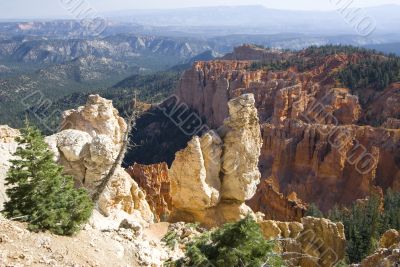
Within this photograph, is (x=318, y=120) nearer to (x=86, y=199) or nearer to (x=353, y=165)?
(x=353, y=165)

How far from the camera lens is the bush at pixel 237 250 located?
10.4 m

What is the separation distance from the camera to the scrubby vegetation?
2448 centimetres

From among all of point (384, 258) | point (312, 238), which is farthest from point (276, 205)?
point (384, 258)

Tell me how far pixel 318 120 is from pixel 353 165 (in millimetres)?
13325

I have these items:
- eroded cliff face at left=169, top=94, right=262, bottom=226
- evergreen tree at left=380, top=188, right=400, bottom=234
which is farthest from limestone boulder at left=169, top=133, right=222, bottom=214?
evergreen tree at left=380, top=188, right=400, bottom=234

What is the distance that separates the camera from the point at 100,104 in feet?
60.7

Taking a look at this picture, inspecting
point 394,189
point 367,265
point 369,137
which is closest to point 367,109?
point 369,137

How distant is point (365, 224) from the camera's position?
93.9 feet

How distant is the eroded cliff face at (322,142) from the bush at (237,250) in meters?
26.8

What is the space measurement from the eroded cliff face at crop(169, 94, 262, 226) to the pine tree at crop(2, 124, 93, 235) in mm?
6462

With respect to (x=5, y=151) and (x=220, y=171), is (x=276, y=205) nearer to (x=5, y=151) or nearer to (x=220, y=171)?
(x=220, y=171)

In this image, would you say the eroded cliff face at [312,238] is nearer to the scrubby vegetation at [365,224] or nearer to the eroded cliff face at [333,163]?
the scrubby vegetation at [365,224]

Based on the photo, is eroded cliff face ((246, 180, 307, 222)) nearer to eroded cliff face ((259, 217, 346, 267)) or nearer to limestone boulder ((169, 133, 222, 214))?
eroded cliff face ((259, 217, 346, 267))

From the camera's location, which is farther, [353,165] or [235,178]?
[353,165]
